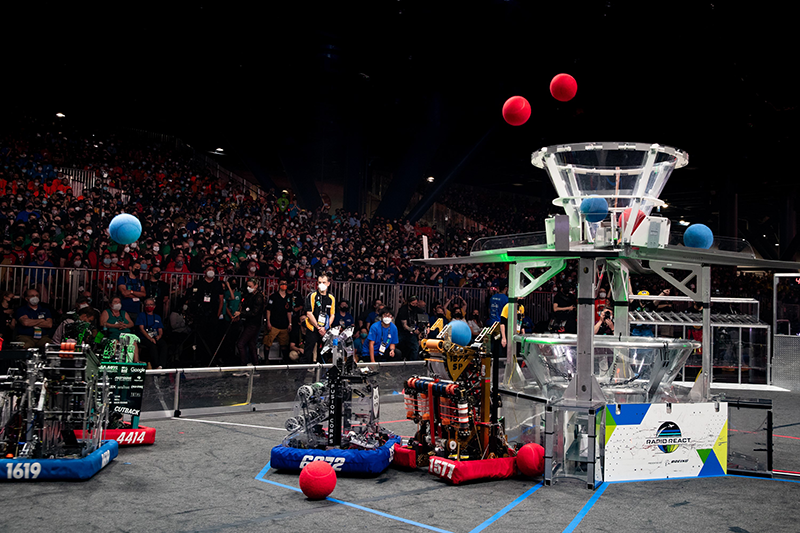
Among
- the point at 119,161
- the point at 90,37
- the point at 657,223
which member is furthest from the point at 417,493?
the point at 119,161

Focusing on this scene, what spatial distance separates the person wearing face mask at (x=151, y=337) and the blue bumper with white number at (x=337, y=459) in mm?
5928

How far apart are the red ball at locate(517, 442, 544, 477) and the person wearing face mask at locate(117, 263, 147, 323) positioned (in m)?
8.30

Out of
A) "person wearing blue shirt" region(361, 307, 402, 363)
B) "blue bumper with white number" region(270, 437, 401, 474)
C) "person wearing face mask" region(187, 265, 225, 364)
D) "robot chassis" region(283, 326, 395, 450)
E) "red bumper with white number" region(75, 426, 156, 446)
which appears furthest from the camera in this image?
"person wearing blue shirt" region(361, 307, 402, 363)

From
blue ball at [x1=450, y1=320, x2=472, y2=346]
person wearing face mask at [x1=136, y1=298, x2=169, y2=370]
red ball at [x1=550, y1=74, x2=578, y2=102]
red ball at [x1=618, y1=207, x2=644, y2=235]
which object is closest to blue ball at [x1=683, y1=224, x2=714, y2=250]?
red ball at [x1=618, y1=207, x2=644, y2=235]

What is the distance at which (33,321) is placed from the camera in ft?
38.9

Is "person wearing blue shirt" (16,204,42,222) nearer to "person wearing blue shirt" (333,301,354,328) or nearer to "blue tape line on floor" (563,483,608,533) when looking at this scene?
"person wearing blue shirt" (333,301,354,328)

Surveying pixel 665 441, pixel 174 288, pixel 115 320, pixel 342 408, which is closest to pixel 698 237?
pixel 665 441

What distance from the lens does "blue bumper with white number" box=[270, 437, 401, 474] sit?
24.4 ft

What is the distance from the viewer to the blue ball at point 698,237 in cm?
820

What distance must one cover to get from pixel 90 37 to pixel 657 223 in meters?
18.5

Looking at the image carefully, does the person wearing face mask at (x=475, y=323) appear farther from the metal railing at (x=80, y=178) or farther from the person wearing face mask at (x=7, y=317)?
the metal railing at (x=80, y=178)

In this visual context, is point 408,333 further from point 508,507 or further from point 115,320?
point 508,507

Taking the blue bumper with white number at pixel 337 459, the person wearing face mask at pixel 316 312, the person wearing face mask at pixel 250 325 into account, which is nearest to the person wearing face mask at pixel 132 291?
the person wearing face mask at pixel 250 325

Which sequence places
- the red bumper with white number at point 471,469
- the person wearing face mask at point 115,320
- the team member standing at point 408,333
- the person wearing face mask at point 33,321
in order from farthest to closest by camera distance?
the team member standing at point 408,333 → the person wearing face mask at point 115,320 → the person wearing face mask at point 33,321 → the red bumper with white number at point 471,469
